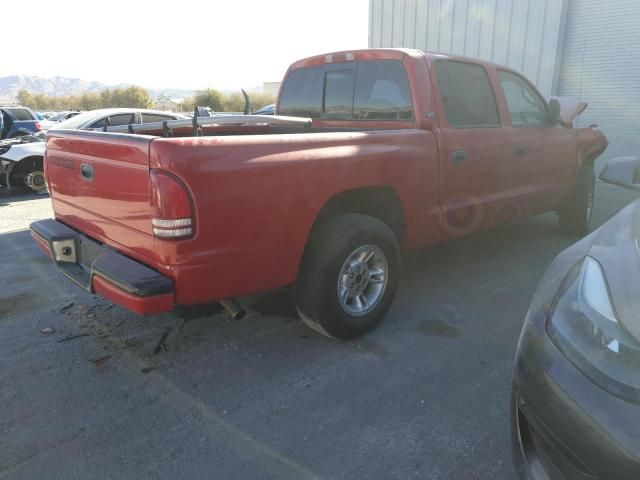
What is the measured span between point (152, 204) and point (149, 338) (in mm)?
1339

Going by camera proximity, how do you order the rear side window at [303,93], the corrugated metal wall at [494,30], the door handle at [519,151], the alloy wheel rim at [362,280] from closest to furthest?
the alloy wheel rim at [362,280]
the door handle at [519,151]
the rear side window at [303,93]
the corrugated metal wall at [494,30]

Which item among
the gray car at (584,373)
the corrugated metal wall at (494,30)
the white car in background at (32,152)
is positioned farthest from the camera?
the corrugated metal wall at (494,30)

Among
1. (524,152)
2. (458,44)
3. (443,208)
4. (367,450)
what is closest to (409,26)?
(458,44)

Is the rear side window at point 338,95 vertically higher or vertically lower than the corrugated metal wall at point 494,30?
lower

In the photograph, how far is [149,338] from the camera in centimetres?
345

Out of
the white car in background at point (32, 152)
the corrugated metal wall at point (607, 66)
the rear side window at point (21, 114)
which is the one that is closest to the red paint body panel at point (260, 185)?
the white car in background at point (32, 152)

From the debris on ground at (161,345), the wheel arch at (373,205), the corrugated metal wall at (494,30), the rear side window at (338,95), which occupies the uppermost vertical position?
the corrugated metal wall at (494,30)

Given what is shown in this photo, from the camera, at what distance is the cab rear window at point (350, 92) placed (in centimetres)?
392

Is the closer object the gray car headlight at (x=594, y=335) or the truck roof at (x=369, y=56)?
the gray car headlight at (x=594, y=335)

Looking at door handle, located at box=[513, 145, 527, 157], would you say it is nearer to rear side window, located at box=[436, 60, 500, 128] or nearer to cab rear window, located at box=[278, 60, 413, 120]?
rear side window, located at box=[436, 60, 500, 128]

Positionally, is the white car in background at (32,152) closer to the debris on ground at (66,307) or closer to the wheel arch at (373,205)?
the debris on ground at (66,307)

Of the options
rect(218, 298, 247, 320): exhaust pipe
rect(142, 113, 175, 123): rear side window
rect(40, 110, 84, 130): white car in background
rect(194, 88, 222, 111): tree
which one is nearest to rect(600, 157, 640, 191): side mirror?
rect(218, 298, 247, 320): exhaust pipe

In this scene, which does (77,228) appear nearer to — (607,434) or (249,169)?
(249,169)

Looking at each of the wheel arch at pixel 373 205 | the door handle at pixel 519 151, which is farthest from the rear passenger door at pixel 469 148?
the wheel arch at pixel 373 205
